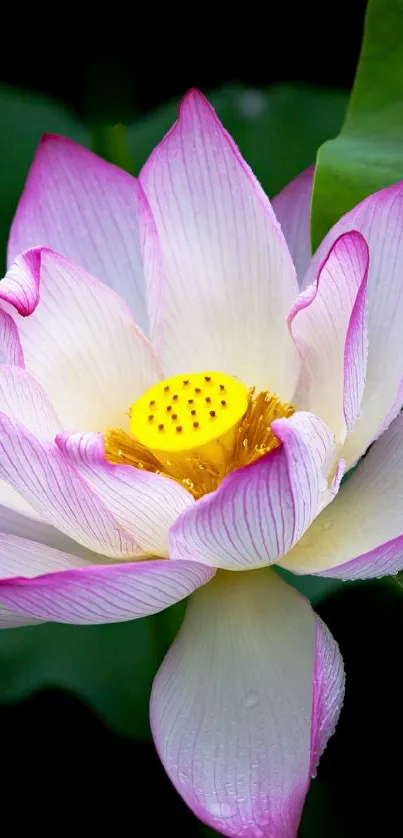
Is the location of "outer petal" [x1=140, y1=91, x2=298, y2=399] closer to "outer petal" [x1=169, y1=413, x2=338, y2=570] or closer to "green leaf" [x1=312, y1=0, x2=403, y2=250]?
"green leaf" [x1=312, y1=0, x2=403, y2=250]

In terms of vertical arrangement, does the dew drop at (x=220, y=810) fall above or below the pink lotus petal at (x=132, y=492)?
below


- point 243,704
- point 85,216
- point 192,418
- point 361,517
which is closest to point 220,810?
point 243,704

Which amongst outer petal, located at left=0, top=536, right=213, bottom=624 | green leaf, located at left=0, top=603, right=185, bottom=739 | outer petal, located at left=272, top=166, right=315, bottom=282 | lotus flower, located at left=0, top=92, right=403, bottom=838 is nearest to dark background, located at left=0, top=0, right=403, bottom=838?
green leaf, located at left=0, top=603, right=185, bottom=739

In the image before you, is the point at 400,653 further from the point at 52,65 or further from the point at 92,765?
the point at 52,65

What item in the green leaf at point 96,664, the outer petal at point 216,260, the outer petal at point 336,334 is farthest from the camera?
the green leaf at point 96,664

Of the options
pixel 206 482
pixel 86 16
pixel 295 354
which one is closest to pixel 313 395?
pixel 295 354

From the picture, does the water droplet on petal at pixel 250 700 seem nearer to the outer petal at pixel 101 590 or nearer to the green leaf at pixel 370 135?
the outer petal at pixel 101 590

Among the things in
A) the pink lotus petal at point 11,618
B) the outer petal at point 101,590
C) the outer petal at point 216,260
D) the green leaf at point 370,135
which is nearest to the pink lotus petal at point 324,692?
the outer petal at point 101,590
